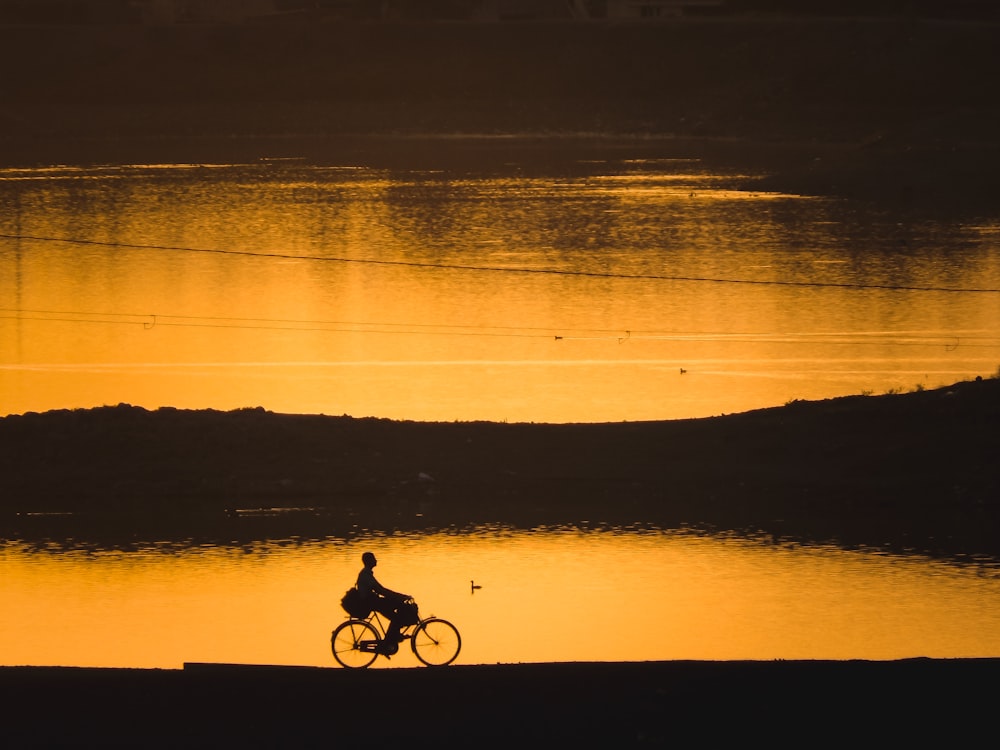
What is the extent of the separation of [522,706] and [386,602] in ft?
7.68

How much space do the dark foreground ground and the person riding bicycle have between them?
142 cm

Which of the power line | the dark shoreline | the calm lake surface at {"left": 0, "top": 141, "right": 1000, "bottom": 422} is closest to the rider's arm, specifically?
the dark shoreline

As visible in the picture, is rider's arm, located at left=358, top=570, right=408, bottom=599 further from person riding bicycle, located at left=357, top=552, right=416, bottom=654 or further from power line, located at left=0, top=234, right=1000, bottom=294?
power line, located at left=0, top=234, right=1000, bottom=294

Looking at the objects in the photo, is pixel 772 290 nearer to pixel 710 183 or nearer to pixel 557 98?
pixel 710 183

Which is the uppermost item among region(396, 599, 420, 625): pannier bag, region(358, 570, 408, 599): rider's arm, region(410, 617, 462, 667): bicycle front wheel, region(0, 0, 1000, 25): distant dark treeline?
region(0, 0, 1000, 25): distant dark treeline

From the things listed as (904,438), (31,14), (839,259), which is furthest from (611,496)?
(31,14)

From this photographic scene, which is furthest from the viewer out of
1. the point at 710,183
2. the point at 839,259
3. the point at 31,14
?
the point at 31,14

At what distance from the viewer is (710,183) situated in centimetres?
5738

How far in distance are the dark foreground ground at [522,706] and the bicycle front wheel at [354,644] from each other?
1.77 meters

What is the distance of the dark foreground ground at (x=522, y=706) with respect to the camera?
10.3 m

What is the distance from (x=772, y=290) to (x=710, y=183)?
21.9 metres

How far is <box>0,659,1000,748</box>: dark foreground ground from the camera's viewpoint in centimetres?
1033

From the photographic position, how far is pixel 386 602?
1277 centimetres

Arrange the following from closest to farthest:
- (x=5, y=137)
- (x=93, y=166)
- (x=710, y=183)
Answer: (x=710, y=183), (x=93, y=166), (x=5, y=137)
